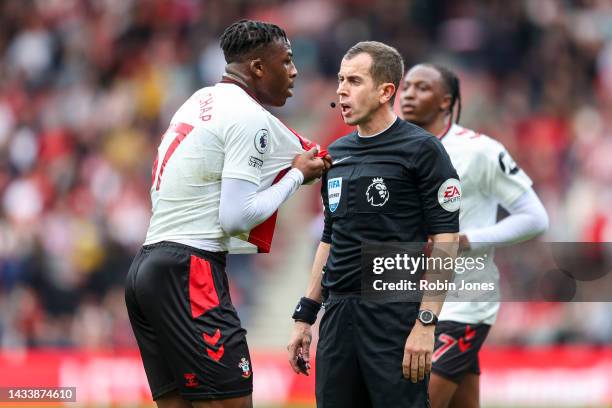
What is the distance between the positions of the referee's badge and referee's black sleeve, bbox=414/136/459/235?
19.2 inches

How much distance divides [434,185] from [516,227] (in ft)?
5.68

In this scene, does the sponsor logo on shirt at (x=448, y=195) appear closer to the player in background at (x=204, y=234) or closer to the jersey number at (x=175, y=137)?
the player in background at (x=204, y=234)

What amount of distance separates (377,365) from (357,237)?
27.6 inches

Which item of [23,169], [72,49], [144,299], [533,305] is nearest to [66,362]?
[23,169]

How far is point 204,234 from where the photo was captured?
245 inches

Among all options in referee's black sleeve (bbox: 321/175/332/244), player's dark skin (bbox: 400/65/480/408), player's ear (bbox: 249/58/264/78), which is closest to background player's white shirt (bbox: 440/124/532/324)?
player's dark skin (bbox: 400/65/480/408)

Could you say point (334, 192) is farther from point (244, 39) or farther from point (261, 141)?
point (244, 39)

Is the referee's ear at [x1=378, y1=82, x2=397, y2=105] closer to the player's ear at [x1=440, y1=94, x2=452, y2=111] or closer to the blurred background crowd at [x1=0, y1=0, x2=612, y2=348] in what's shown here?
the player's ear at [x1=440, y1=94, x2=452, y2=111]

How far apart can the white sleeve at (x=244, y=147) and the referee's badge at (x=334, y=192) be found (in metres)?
0.48

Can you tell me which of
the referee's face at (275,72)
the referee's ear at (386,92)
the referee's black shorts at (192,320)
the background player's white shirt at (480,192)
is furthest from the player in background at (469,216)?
the referee's black shorts at (192,320)

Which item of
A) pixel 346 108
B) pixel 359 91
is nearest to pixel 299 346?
pixel 346 108

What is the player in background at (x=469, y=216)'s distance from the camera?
751 cm

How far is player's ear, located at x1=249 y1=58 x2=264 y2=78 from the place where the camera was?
644 cm

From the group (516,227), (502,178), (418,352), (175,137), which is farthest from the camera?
(502,178)
